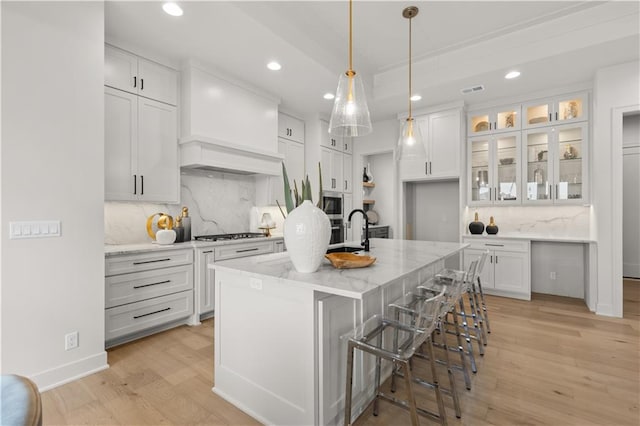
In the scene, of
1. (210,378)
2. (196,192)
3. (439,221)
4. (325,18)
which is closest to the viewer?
(210,378)

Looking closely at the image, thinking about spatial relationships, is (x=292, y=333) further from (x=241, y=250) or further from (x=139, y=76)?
(x=139, y=76)

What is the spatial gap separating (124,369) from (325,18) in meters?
3.63

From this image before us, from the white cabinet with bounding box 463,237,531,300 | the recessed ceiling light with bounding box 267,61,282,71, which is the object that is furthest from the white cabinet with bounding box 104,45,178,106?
the white cabinet with bounding box 463,237,531,300

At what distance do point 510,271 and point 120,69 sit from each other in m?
5.18

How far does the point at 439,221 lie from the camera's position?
541 cm

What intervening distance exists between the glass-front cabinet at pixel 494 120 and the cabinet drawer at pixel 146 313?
4.55 metres

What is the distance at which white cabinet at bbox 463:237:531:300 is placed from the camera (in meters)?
4.13

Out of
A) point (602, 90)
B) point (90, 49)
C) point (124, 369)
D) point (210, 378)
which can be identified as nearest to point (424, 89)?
point (602, 90)

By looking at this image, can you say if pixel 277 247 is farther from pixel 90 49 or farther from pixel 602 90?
pixel 602 90

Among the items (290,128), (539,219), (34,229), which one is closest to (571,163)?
(539,219)

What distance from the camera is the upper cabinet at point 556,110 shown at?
399 cm

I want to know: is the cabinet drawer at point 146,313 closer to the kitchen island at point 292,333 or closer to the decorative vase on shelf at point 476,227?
the kitchen island at point 292,333

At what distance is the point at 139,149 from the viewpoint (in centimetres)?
314

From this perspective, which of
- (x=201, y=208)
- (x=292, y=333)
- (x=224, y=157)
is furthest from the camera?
(x=201, y=208)
